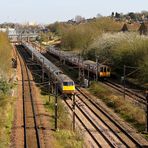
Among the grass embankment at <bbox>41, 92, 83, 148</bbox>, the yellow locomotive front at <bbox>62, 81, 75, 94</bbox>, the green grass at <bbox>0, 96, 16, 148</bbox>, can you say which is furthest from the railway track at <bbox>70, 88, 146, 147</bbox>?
the green grass at <bbox>0, 96, 16, 148</bbox>

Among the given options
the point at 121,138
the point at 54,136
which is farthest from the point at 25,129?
the point at 121,138

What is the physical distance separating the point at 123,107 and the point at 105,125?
565 centimetres

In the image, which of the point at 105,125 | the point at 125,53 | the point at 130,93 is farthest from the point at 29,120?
the point at 125,53

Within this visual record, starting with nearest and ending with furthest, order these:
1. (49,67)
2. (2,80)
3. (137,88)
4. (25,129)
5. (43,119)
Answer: (25,129), (43,119), (2,80), (137,88), (49,67)

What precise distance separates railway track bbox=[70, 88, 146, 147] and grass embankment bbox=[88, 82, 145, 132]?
131cm

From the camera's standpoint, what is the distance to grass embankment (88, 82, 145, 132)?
113ft

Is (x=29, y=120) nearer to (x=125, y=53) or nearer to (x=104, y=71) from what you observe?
(x=104, y=71)

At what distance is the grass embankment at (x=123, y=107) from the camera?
113ft

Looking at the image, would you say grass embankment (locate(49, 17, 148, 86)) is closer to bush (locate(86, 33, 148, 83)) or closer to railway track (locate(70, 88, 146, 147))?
bush (locate(86, 33, 148, 83))

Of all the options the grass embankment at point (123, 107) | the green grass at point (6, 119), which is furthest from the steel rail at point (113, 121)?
the green grass at point (6, 119)

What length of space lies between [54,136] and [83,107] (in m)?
11.4

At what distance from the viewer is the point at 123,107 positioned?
127 ft

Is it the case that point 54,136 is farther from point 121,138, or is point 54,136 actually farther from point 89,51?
point 89,51

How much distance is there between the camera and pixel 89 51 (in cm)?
8075
